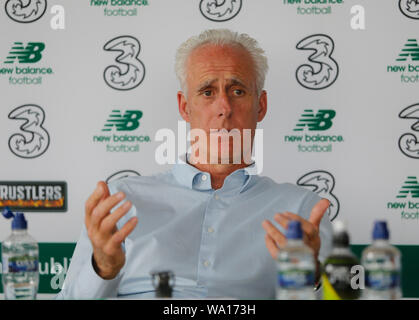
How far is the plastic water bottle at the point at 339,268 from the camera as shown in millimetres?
1022

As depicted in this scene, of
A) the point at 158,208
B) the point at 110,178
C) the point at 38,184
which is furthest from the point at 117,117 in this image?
the point at 158,208

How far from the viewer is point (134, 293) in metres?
1.61

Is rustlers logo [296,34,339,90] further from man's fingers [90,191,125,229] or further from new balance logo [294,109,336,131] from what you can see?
man's fingers [90,191,125,229]

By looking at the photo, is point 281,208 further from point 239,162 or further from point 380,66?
point 380,66

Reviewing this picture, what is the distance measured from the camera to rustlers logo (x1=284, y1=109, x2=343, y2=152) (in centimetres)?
210

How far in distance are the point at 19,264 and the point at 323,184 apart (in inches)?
50.0

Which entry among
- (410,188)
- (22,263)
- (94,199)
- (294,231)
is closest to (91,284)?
(22,263)

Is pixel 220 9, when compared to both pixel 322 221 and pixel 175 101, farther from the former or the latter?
pixel 322 221

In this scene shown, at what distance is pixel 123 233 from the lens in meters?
1.22

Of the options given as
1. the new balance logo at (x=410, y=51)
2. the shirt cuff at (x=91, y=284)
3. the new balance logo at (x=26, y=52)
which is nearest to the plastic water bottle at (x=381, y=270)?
the shirt cuff at (x=91, y=284)

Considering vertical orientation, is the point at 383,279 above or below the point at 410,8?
below

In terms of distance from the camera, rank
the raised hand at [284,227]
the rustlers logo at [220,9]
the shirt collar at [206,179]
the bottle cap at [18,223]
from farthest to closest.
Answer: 1. the rustlers logo at [220,9]
2. the shirt collar at [206,179]
3. the bottle cap at [18,223]
4. the raised hand at [284,227]

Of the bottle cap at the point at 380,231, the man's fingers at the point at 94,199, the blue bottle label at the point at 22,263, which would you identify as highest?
the man's fingers at the point at 94,199

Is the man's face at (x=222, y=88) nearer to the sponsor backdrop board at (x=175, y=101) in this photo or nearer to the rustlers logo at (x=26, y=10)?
the sponsor backdrop board at (x=175, y=101)
